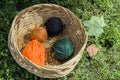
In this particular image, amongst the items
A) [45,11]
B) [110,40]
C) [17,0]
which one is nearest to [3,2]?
[17,0]

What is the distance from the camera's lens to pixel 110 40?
234cm

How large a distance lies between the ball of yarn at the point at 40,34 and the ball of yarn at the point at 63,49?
88 mm

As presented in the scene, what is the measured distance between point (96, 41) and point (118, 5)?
1.29 ft

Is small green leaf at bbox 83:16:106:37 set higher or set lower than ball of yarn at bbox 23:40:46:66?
higher

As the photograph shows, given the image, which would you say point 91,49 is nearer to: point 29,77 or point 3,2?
point 29,77

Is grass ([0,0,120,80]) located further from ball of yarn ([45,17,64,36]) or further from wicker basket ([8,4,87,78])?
ball of yarn ([45,17,64,36])

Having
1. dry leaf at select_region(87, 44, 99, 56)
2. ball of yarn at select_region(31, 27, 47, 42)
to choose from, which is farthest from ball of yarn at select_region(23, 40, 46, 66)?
dry leaf at select_region(87, 44, 99, 56)

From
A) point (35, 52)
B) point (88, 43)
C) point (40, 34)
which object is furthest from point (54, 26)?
point (88, 43)

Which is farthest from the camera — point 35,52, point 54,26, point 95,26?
point 95,26

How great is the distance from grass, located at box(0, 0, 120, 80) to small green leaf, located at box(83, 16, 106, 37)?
0.15 feet

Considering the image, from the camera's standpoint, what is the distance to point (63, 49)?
6.73ft

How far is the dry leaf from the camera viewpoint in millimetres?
2268

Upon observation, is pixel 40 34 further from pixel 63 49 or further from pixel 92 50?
pixel 92 50

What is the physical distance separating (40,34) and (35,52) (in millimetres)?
149
